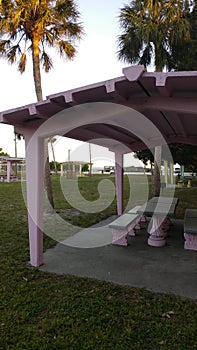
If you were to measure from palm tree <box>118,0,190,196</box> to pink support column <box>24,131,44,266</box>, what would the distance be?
345 inches

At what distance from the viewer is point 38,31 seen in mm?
8633

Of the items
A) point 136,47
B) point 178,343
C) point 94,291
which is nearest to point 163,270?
point 94,291

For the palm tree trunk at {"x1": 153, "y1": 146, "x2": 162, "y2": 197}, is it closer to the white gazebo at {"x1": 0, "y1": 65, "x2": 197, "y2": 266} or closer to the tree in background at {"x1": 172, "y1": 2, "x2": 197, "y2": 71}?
the tree in background at {"x1": 172, "y1": 2, "x2": 197, "y2": 71}

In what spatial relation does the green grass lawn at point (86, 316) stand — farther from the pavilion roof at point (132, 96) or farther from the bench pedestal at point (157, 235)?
the pavilion roof at point (132, 96)

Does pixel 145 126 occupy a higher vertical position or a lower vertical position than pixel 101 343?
higher

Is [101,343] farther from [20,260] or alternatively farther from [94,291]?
[20,260]

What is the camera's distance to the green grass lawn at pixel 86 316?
226 centimetres

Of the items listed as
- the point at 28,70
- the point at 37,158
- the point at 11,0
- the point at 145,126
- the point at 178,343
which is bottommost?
the point at 178,343

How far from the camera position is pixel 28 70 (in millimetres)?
9875

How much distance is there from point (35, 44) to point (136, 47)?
510cm

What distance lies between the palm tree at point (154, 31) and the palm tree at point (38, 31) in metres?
3.28

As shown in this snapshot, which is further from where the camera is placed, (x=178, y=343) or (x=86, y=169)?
(x=86, y=169)

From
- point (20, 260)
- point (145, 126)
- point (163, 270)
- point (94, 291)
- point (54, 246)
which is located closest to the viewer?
point (94, 291)

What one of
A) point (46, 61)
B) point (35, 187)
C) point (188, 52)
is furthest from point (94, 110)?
point (188, 52)
